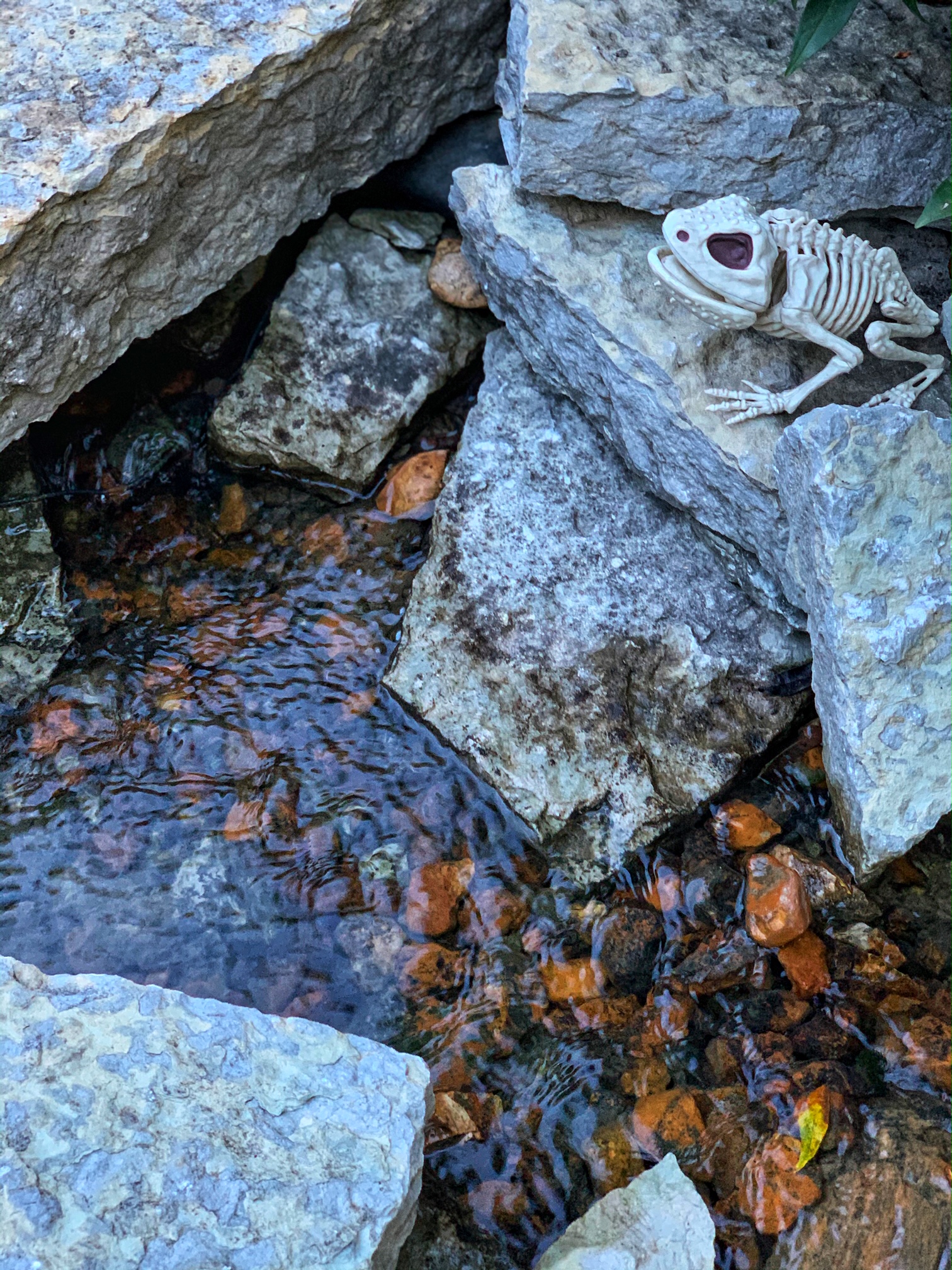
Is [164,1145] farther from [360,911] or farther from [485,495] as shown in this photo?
[485,495]

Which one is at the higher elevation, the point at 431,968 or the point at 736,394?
the point at 736,394

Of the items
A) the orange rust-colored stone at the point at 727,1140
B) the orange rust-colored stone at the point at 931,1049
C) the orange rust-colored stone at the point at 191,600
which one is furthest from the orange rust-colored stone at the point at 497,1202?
the orange rust-colored stone at the point at 191,600

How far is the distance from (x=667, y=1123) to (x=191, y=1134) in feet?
4.03

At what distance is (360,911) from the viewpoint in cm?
303

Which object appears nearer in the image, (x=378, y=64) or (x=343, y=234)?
(x=378, y=64)

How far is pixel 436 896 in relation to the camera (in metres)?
3.04

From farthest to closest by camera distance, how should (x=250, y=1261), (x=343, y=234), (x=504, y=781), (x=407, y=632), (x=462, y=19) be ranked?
(x=343, y=234) < (x=462, y=19) < (x=407, y=632) < (x=504, y=781) < (x=250, y=1261)

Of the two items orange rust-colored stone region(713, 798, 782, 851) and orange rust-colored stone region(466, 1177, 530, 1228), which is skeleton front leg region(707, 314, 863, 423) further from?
orange rust-colored stone region(466, 1177, 530, 1228)

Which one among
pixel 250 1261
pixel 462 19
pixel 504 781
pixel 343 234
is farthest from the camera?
pixel 343 234

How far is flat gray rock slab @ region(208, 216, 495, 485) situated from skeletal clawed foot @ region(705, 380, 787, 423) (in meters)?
1.16

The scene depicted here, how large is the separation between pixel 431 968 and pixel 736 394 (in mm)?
1814

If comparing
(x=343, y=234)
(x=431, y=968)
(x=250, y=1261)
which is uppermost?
(x=343, y=234)

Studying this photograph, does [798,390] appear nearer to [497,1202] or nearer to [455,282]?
[455,282]

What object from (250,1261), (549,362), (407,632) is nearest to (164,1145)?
(250,1261)
